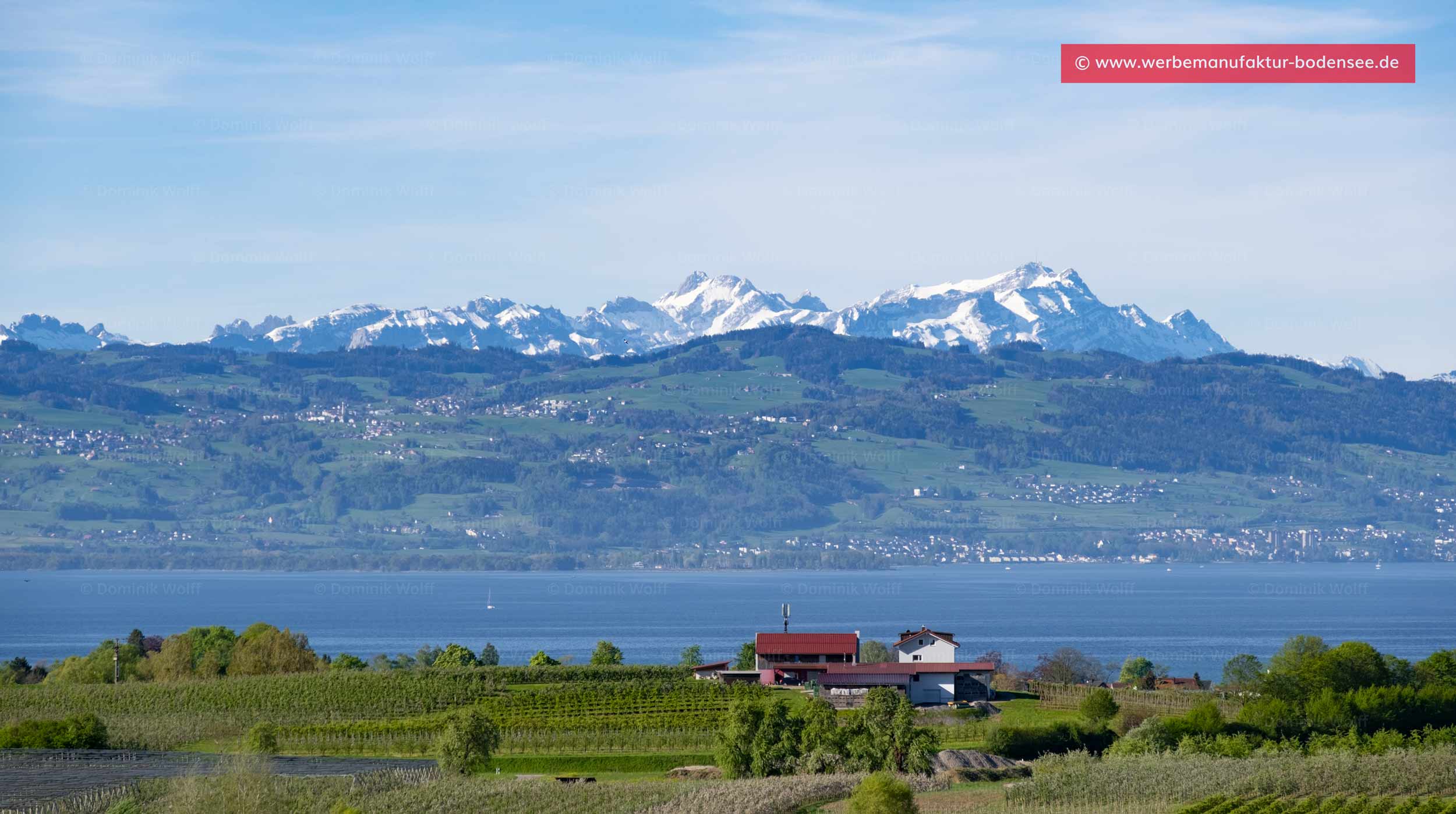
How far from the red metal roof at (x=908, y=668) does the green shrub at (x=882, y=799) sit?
101ft

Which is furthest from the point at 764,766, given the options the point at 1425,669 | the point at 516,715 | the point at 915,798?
the point at 1425,669

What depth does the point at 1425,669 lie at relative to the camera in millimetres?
73125

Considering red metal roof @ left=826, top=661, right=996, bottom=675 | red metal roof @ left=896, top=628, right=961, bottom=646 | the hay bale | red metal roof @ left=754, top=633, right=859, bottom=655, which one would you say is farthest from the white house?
the hay bale

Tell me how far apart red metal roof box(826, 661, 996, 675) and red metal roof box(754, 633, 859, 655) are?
1730mm

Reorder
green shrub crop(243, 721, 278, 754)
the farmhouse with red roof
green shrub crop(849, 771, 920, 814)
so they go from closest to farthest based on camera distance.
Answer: green shrub crop(849, 771, 920, 814)
green shrub crop(243, 721, 278, 754)
the farmhouse with red roof

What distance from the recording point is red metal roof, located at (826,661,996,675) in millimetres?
72875

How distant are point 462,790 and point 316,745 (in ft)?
52.9

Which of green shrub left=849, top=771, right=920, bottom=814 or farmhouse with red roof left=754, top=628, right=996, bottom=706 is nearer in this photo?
green shrub left=849, top=771, right=920, bottom=814

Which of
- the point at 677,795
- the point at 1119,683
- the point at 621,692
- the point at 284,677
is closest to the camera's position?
the point at 677,795

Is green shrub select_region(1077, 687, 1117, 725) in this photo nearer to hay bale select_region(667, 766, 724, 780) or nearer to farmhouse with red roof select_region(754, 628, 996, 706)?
farmhouse with red roof select_region(754, 628, 996, 706)

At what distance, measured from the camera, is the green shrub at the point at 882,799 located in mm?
41375

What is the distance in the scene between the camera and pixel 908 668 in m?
72.9

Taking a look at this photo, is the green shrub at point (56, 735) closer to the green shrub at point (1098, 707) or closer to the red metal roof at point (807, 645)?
the red metal roof at point (807, 645)

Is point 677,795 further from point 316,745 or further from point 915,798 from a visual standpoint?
point 316,745
